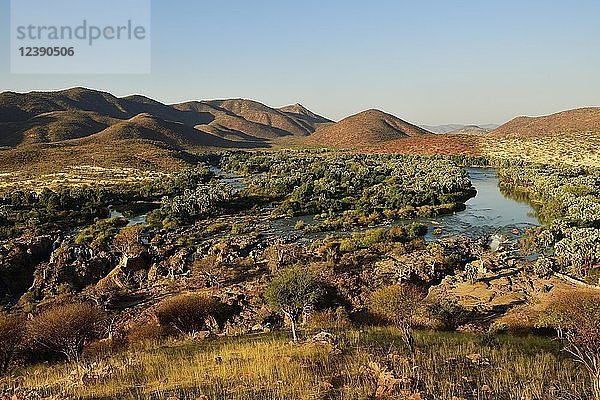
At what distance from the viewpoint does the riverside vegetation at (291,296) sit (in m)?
8.29

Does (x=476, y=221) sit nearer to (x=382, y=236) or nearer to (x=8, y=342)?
(x=382, y=236)

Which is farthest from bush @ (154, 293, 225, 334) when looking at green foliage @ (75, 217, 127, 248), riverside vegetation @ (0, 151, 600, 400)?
green foliage @ (75, 217, 127, 248)

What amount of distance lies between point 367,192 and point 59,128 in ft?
293

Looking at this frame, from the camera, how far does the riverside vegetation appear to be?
8.29 meters

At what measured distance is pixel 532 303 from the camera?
1761 cm

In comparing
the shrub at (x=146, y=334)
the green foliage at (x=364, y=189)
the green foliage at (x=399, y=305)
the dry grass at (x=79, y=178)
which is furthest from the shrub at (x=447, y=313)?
the dry grass at (x=79, y=178)

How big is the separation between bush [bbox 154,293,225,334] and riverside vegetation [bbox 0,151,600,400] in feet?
0.24

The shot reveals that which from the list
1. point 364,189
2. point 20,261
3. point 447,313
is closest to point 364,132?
point 364,189

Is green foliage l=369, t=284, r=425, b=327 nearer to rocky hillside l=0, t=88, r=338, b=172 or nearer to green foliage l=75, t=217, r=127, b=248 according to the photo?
green foliage l=75, t=217, r=127, b=248

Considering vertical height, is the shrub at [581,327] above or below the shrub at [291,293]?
above

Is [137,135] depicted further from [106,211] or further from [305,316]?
[305,316]

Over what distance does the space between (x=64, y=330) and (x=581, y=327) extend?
1289 centimetres

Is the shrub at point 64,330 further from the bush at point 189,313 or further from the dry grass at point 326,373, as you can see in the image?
the bush at point 189,313

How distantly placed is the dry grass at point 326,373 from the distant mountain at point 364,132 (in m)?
106
